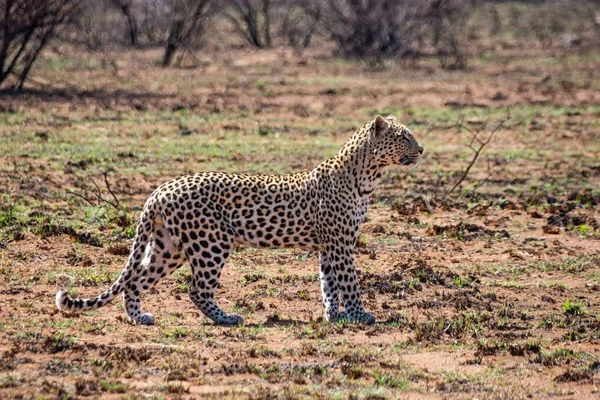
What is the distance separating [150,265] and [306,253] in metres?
3.26

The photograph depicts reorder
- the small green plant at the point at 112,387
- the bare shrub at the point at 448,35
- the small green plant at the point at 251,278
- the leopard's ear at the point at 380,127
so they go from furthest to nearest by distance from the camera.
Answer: the bare shrub at the point at 448,35 → the small green plant at the point at 251,278 → the leopard's ear at the point at 380,127 → the small green plant at the point at 112,387

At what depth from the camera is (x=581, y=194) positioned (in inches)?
Result: 629

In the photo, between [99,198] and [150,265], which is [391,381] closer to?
[150,265]

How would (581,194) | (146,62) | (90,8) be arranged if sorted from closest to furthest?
(581,194), (146,62), (90,8)

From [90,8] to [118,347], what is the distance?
29.6 meters

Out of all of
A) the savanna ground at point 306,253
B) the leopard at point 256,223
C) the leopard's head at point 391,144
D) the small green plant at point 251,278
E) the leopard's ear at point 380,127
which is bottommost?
the small green plant at point 251,278

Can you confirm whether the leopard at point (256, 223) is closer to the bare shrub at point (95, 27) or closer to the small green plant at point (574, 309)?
the small green plant at point (574, 309)

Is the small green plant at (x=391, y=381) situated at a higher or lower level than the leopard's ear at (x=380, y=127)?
lower

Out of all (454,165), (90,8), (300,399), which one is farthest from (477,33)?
(300,399)

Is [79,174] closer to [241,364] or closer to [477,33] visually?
[241,364]

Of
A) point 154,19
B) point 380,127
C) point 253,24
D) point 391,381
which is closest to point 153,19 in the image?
point 154,19

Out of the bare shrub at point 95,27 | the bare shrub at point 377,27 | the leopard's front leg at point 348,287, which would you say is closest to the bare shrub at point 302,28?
the bare shrub at point 377,27

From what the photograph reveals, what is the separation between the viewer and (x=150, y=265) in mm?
9289

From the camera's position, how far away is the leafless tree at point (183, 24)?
3014 centimetres
